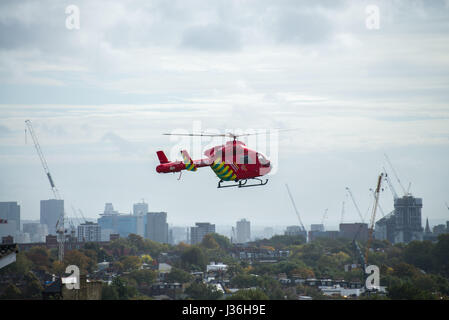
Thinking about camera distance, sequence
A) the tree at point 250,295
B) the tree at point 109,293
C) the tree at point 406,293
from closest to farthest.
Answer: the tree at point 250,295, the tree at point 109,293, the tree at point 406,293

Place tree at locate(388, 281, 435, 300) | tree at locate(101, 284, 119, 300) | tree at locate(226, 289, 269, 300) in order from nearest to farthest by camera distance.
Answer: tree at locate(226, 289, 269, 300)
tree at locate(101, 284, 119, 300)
tree at locate(388, 281, 435, 300)

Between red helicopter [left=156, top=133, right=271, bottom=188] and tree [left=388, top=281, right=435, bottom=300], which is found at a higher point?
red helicopter [left=156, top=133, right=271, bottom=188]

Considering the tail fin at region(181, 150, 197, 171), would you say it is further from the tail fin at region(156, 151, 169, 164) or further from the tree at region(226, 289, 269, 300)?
the tree at region(226, 289, 269, 300)

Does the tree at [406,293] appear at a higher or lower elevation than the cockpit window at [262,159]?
lower

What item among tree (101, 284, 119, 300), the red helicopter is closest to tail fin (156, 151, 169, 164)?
the red helicopter

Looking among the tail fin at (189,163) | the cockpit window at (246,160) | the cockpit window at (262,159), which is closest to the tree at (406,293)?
the cockpit window at (262,159)

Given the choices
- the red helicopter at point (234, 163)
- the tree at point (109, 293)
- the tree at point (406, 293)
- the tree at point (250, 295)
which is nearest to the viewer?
the red helicopter at point (234, 163)

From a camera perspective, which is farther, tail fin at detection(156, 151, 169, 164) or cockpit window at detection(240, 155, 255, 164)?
tail fin at detection(156, 151, 169, 164)

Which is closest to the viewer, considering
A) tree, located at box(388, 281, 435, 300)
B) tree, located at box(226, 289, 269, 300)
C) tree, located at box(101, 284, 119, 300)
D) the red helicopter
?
the red helicopter

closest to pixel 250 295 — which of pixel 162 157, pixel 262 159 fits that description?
pixel 162 157

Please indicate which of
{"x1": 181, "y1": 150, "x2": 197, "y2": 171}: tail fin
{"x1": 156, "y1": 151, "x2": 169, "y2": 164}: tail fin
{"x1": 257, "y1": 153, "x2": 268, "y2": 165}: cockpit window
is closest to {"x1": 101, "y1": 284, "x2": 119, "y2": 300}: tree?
{"x1": 156, "y1": 151, "x2": 169, "y2": 164}: tail fin

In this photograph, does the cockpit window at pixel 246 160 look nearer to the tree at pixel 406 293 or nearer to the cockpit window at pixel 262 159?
the cockpit window at pixel 262 159
